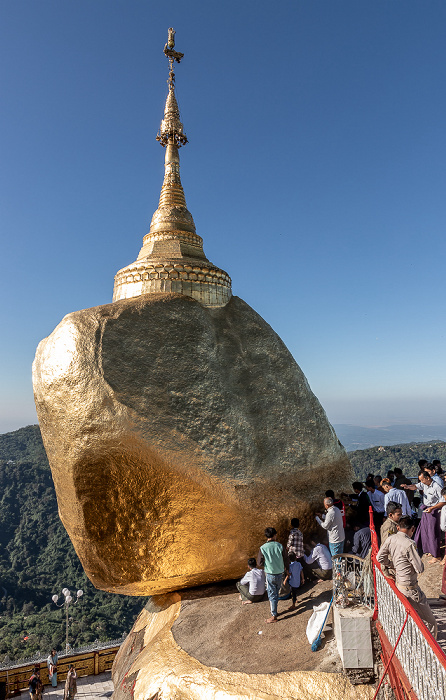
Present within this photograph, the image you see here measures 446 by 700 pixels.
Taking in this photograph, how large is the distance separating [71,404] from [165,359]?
1.92m

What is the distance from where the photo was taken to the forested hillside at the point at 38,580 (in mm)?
28484

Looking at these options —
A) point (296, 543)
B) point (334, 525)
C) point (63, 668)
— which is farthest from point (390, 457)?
point (296, 543)

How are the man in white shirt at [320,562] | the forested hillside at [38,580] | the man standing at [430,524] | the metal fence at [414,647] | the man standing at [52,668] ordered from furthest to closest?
the forested hillside at [38,580] < the man standing at [52,668] < the man standing at [430,524] < the man in white shirt at [320,562] < the metal fence at [414,647]

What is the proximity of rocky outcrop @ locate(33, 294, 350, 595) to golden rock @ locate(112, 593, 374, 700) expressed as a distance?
41.7 inches

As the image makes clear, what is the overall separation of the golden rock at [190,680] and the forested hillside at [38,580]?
1933 centimetres

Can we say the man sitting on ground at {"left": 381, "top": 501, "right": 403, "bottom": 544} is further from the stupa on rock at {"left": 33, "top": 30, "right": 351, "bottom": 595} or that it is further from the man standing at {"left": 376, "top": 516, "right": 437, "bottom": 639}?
the stupa on rock at {"left": 33, "top": 30, "right": 351, "bottom": 595}

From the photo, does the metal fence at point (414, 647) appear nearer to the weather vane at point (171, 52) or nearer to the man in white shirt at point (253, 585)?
the man in white shirt at point (253, 585)

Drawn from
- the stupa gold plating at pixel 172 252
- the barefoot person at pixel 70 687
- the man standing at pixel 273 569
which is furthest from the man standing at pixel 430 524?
the barefoot person at pixel 70 687

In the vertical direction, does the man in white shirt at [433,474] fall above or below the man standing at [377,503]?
above

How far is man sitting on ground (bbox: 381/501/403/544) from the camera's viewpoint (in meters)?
5.82

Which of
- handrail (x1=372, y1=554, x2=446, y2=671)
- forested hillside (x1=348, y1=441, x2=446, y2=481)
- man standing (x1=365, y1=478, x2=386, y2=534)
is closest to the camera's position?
handrail (x1=372, y1=554, x2=446, y2=671)

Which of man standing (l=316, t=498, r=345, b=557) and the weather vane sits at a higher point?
the weather vane

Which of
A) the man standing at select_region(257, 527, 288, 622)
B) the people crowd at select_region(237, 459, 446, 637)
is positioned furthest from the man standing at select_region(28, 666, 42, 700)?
the man standing at select_region(257, 527, 288, 622)

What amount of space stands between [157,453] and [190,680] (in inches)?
133
